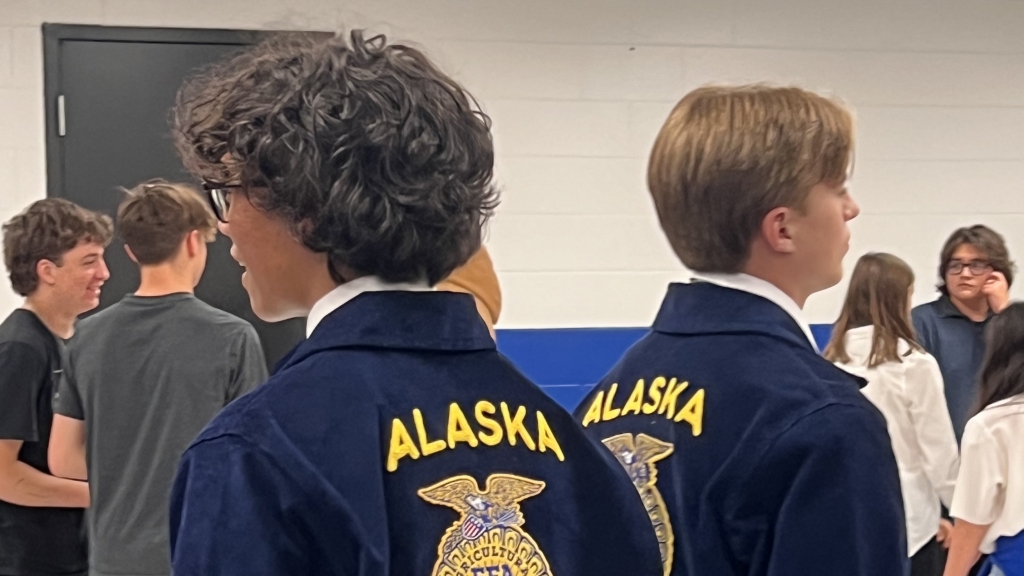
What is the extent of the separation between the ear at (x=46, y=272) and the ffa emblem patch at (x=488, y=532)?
1.95 m

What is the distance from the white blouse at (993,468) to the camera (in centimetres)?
235

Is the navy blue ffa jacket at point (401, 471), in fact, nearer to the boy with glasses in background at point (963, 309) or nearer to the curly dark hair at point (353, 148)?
the curly dark hair at point (353, 148)

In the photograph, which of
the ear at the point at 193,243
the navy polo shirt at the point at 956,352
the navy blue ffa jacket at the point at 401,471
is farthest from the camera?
the navy polo shirt at the point at 956,352

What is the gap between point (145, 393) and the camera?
2.28 m

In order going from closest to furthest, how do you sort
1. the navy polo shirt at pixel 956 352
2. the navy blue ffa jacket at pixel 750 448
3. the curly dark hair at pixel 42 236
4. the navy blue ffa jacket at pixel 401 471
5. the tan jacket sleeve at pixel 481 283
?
the navy blue ffa jacket at pixel 401 471, the navy blue ffa jacket at pixel 750 448, the tan jacket sleeve at pixel 481 283, the curly dark hair at pixel 42 236, the navy polo shirt at pixel 956 352

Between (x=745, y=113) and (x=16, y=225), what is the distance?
2.04 meters

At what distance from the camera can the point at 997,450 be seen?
2391 millimetres

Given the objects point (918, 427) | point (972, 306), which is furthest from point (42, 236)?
point (972, 306)

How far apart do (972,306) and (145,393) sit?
2.72 m

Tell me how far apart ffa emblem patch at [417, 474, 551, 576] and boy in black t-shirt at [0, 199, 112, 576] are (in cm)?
184

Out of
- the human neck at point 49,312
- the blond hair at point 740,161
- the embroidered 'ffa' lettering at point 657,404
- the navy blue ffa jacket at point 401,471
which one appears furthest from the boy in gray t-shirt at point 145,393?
the navy blue ffa jacket at point 401,471

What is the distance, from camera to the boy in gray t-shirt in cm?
227

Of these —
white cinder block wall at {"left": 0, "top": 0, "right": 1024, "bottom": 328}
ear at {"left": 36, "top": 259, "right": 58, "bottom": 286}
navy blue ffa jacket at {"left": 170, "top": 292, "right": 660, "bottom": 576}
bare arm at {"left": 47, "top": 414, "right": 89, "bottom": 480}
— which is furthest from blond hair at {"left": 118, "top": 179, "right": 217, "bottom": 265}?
navy blue ffa jacket at {"left": 170, "top": 292, "right": 660, "bottom": 576}

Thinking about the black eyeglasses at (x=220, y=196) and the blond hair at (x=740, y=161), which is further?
the blond hair at (x=740, y=161)
